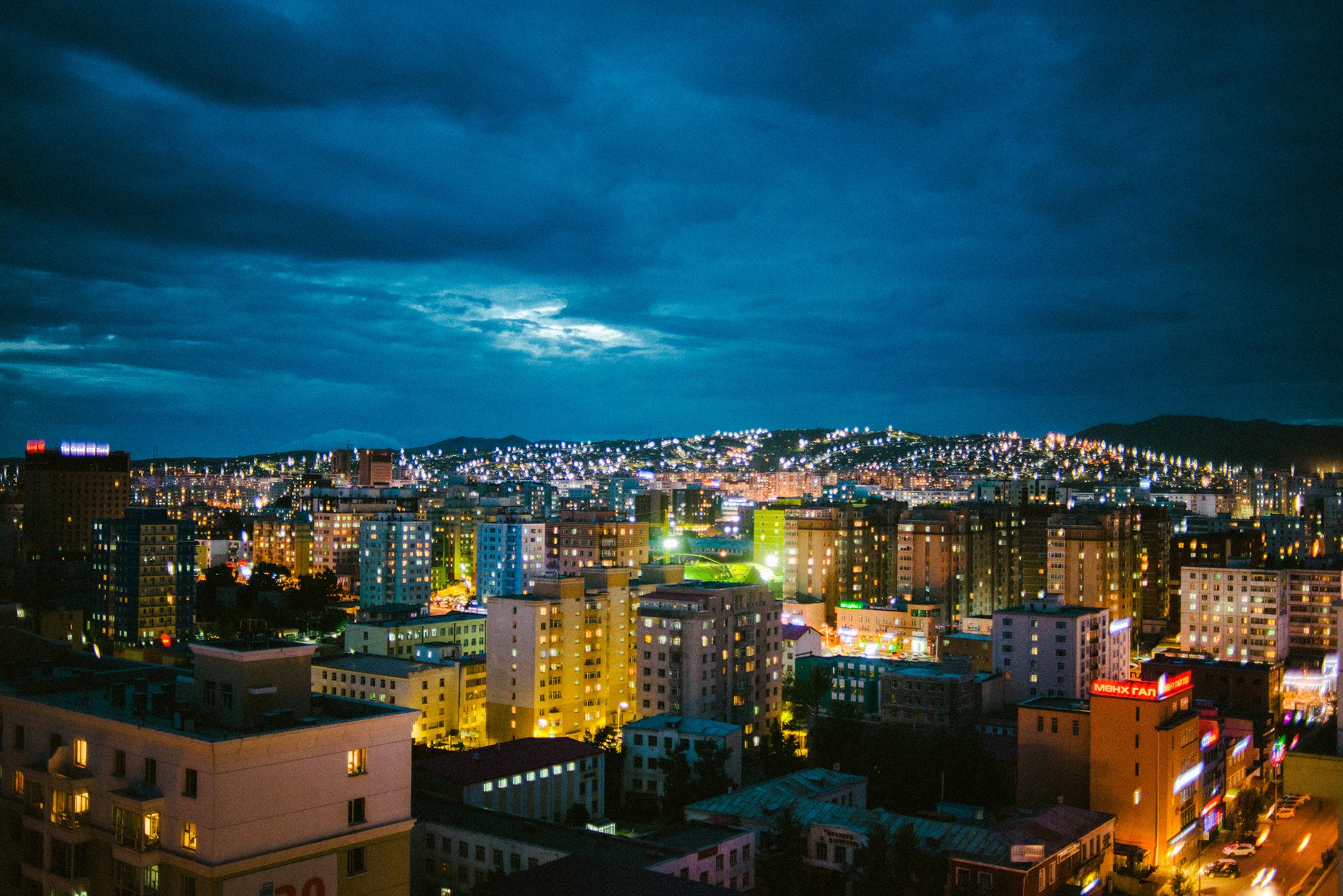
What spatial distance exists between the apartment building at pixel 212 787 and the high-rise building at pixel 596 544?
35.4 meters

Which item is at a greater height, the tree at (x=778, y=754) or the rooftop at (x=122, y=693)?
the rooftop at (x=122, y=693)

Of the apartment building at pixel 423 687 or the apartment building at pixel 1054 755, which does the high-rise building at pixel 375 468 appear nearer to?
the apartment building at pixel 423 687

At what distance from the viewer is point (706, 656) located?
2803 centimetres

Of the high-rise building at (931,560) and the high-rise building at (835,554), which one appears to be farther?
the high-rise building at (835,554)

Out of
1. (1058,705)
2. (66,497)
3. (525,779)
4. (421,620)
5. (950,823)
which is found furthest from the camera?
(66,497)

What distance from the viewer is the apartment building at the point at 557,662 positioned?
29.5m

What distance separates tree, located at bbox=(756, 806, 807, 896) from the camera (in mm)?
17562

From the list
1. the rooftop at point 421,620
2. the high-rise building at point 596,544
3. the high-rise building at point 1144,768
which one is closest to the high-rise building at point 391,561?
Answer: the high-rise building at point 596,544

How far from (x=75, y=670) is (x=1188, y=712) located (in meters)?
21.4

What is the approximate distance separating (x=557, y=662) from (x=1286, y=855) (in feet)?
59.8

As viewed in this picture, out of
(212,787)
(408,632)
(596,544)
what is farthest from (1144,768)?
(596,544)

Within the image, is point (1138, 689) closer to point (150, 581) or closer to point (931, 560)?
point (931, 560)

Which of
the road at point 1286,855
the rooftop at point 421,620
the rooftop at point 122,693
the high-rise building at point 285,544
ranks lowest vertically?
the road at point 1286,855

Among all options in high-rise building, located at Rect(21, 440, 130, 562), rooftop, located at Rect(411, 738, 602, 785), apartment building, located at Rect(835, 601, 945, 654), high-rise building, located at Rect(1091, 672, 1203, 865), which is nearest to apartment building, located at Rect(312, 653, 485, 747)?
rooftop, located at Rect(411, 738, 602, 785)
